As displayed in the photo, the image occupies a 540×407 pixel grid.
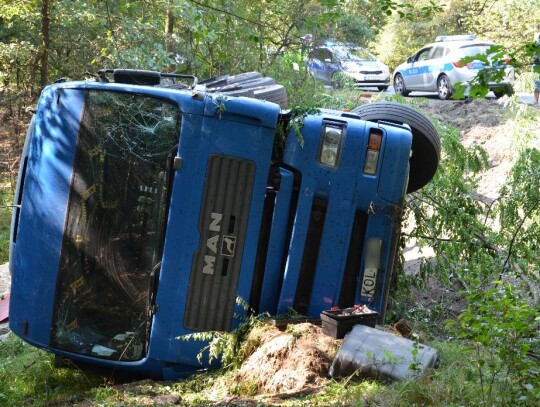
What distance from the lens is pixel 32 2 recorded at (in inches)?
495

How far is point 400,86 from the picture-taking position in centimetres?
2048

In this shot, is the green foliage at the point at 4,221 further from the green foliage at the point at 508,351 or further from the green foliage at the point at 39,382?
the green foliage at the point at 508,351

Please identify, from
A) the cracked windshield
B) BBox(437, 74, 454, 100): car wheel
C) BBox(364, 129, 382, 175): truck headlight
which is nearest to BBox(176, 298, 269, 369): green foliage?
the cracked windshield

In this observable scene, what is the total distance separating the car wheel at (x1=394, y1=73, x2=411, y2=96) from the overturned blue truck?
15025mm

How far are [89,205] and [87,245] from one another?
270 mm

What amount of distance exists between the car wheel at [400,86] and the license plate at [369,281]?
49.3 ft

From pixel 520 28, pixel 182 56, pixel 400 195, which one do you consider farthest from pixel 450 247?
pixel 520 28

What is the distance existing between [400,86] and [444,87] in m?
2.15

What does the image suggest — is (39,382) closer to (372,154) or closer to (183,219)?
(183,219)

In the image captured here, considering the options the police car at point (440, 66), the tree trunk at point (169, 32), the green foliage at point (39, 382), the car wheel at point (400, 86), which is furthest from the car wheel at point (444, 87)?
the green foliage at point (39, 382)

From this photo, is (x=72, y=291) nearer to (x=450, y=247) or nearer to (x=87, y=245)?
(x=87, y=245)

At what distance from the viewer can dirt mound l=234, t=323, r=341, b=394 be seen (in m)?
4.71

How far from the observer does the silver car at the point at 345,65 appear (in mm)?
15369

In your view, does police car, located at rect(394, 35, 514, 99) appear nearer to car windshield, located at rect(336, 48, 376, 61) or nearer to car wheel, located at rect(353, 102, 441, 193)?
car windshield, located at rect(336, 48, 376, 61)
